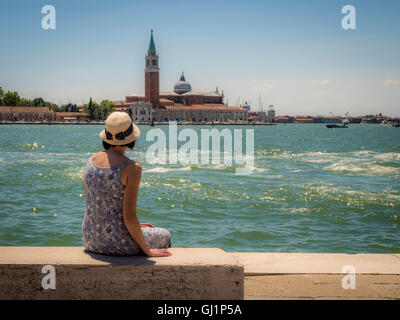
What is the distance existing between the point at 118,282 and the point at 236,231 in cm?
502

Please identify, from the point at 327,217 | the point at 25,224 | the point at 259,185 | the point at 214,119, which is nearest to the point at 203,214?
the point at 327,217

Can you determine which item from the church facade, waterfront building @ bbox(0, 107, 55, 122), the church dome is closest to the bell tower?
the church facade

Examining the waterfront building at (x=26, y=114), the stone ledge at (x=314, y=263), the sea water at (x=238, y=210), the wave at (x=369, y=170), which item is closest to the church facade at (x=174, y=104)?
the waterfront building at (x=26, y=114)

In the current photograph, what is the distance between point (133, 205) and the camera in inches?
106

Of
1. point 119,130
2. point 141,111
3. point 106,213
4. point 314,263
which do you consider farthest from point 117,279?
point 141,111

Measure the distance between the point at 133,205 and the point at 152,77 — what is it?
124895mm

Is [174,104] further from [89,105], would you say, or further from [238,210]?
[238,210]

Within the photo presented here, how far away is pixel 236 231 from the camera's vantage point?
744 cm

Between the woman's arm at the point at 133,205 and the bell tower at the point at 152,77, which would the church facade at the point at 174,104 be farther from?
the woman's arm at the point at 133,205

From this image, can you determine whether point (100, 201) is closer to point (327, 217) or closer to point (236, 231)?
point (236, 231)

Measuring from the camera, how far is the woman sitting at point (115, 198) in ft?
8.80

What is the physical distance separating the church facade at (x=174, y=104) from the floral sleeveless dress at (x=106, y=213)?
121m

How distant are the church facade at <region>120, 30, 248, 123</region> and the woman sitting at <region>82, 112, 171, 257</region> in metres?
121

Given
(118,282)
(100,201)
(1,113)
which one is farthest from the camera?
(1,113)
